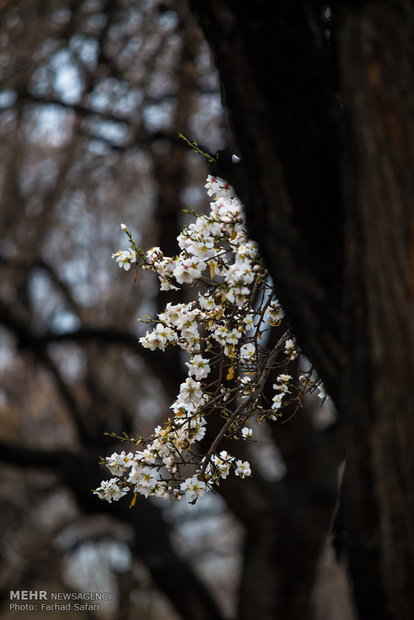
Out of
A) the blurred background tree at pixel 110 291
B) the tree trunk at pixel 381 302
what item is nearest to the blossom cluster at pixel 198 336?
the tree trunk at pixel 381 302

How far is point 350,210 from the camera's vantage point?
1509mm

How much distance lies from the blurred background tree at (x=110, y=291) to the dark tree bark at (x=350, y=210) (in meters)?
4.69

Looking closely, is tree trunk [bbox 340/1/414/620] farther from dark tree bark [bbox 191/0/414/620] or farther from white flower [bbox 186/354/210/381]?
white flower [bbox 186/354/210/381]

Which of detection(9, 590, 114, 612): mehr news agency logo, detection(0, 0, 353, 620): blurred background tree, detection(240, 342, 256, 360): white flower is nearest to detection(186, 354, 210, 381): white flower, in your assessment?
detection(240, 342, 256, 360): white flower

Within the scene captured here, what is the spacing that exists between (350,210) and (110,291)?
9131 millimetres

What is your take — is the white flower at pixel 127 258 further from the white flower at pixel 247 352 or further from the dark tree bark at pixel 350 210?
the dark tree bark at pixel 350 210

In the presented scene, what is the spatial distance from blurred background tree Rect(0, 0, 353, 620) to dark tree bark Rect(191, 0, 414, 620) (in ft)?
15.4

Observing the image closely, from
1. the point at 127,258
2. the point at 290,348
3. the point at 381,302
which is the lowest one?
the point at 381,302

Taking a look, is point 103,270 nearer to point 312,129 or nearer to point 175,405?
point 175,405

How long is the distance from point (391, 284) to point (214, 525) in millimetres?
13985

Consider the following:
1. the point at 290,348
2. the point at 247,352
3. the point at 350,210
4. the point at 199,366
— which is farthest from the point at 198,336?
the point at 350,210

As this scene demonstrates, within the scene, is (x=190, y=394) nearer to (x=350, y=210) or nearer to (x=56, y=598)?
(x=350, y=210)

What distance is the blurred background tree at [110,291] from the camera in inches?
268

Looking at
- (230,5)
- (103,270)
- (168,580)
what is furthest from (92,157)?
(230,5)
